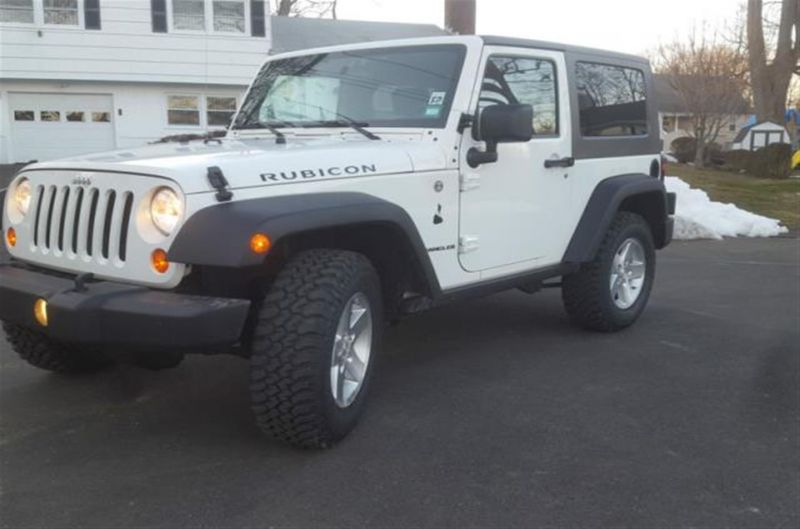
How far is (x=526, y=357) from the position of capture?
510 centimetres

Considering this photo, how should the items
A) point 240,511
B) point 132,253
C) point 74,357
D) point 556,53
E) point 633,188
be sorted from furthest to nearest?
point 633,188 < point 556,53 < point 74,357 < point 132,253 < point 240,511

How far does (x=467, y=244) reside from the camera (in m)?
4.32

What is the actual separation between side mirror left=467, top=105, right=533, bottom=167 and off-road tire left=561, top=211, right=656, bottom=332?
149 centimetres

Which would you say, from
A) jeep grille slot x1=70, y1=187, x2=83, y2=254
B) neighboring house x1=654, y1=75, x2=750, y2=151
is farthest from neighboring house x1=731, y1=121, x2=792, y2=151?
jeep grille slot x1=70, y1=187, x2=83, y2=254

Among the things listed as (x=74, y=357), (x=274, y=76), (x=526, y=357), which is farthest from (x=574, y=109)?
(x=74, y=357)

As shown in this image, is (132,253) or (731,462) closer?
(132,253)

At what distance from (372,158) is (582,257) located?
1927mm

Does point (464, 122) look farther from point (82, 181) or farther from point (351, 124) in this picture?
point (82, 181)

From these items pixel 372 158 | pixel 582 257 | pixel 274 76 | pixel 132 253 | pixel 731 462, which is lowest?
pixel 731 462

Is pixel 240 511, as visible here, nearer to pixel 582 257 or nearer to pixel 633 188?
pixel 582 257

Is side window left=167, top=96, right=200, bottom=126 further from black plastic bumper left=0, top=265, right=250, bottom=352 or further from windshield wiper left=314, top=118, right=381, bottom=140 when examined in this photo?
black plastic bumper left=0, top=265, right=250, bottom=352

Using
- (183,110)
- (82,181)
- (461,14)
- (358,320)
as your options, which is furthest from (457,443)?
(183,110)

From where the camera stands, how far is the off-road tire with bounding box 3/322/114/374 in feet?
13.9

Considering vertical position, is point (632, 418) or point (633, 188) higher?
point (633, 188)
